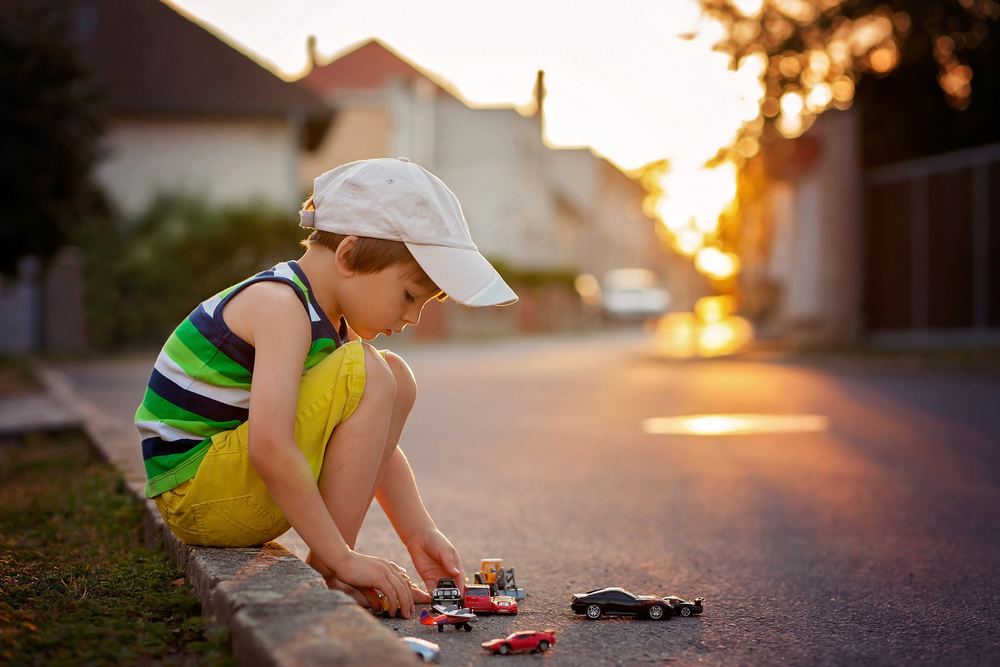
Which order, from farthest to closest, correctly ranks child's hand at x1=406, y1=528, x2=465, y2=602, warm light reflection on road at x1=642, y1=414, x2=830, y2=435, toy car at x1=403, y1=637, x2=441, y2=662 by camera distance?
warm light reflection on road at x1=642, y1=414, x2=830, y2=435, child's hand at x1=406, y1=528, x2=465, y2=602, toy car at x1=403, y1=637, x2=441, y2=662

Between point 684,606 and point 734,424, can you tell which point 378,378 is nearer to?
point 684,606

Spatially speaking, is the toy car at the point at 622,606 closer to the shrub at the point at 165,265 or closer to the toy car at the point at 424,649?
the toy car at the point at 424,649

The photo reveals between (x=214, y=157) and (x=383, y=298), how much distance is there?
841 inches

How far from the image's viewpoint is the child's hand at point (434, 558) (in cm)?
249

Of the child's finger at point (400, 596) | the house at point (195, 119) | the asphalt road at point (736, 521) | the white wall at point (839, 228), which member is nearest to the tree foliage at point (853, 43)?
the white wall at point (839, 228)

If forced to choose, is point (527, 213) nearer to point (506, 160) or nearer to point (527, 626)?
point (506, 160)

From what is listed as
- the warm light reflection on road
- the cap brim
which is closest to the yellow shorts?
the cap brim

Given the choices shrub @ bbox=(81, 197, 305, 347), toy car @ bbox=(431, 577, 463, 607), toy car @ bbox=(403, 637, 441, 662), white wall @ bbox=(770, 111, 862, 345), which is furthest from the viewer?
shrub @ bbox=(81, 197, 305, 347)

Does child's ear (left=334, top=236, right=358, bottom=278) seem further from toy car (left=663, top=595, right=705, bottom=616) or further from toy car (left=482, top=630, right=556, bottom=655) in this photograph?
toy car (left=663, top=595, right=705, bottom=616)

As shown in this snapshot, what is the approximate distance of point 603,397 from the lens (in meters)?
9.02

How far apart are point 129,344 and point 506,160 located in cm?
2236

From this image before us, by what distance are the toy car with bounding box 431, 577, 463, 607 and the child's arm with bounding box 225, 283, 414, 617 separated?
0.62 feet

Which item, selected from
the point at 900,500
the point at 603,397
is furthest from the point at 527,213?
the point at 900,500

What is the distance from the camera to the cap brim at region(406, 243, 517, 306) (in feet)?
7.29
